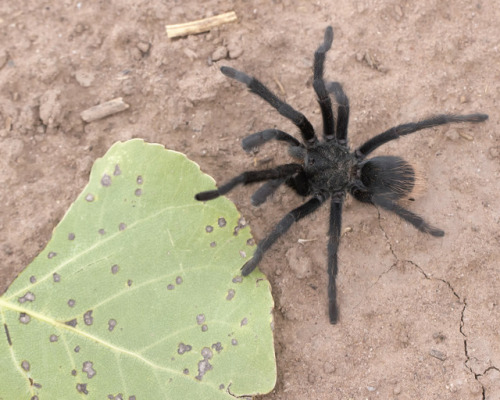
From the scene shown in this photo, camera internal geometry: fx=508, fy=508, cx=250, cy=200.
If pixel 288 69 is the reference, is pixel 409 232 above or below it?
below

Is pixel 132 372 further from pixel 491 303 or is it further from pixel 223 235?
pixel 491 303

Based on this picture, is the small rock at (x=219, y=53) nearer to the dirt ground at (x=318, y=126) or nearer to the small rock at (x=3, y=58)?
the dirt ground at (x=318, y=126)

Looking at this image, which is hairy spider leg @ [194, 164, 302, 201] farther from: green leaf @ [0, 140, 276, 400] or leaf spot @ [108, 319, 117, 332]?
leaf spot @ [108, 319, 117, 332]

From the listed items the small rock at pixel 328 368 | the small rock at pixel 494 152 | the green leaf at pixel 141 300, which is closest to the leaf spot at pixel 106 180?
the green leaf at pixel 141 300

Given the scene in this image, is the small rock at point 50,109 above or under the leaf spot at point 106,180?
above

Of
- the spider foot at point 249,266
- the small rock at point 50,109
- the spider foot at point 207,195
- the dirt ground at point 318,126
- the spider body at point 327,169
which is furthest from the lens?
the small rock at point 50,109

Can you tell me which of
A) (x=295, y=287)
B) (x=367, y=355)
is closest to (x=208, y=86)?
(x=295, y=287)
